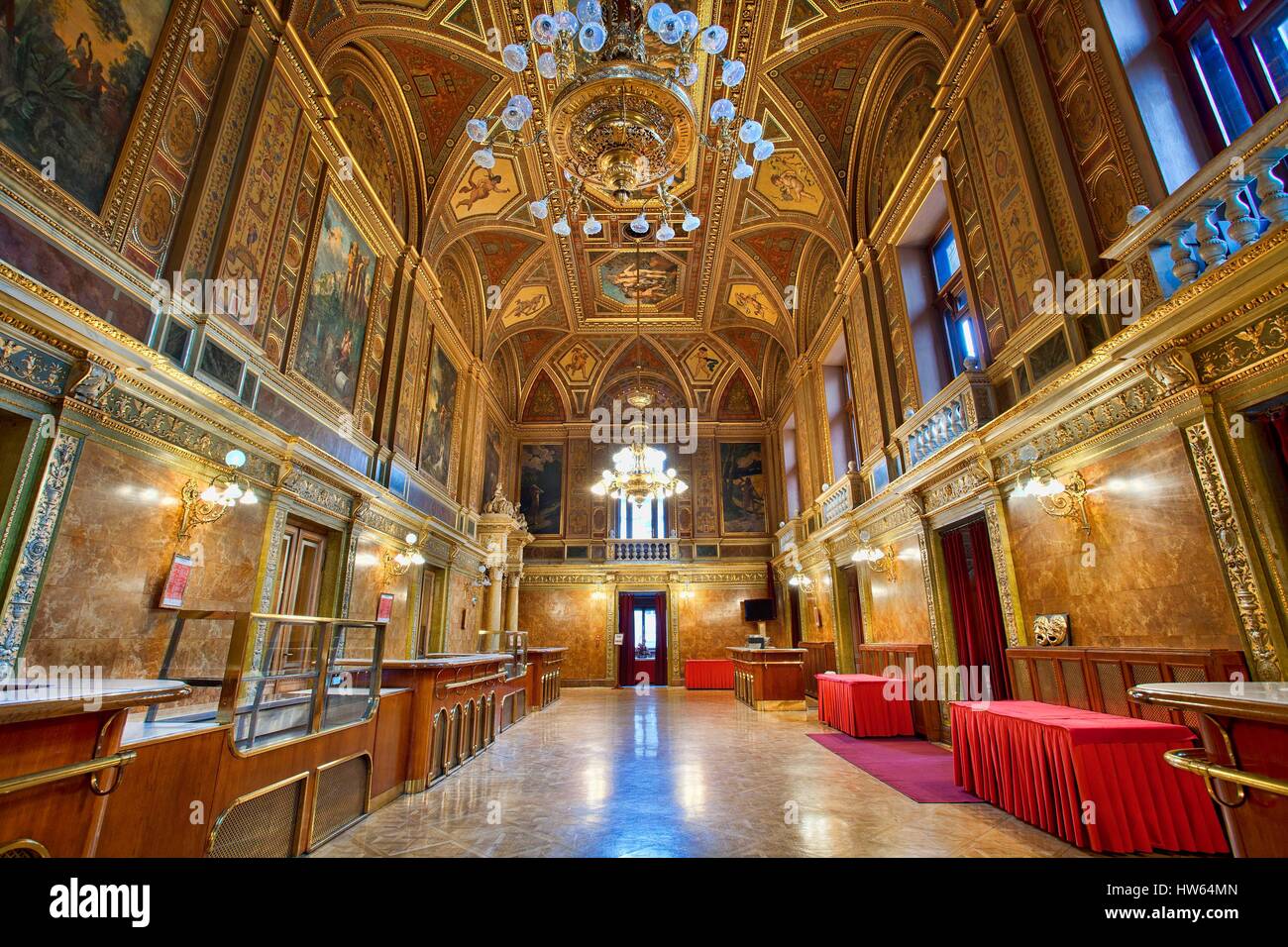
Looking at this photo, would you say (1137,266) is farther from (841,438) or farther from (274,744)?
(841,438)

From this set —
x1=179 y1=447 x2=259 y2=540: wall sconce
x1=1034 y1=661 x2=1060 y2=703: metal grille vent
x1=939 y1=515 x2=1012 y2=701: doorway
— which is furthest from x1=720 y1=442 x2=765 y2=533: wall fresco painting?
x1=179 y1=447 x2=259 y2=540: wall sconce

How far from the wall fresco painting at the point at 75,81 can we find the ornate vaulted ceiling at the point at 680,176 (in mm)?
2554

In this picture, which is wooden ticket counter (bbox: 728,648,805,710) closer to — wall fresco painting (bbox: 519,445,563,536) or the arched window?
the arched window

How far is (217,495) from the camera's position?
16.8ft

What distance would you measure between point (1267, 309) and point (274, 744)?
6.26 metres

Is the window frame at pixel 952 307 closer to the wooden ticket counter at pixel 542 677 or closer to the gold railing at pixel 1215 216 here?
the gold railing at pixel 1215 216

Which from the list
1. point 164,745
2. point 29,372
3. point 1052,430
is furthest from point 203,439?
point 1052,430

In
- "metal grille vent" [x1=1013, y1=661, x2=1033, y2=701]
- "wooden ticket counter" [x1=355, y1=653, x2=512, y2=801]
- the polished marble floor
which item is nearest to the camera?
the polished marble floor

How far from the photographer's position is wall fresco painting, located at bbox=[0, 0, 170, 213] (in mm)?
3795

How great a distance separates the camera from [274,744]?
10.1ft

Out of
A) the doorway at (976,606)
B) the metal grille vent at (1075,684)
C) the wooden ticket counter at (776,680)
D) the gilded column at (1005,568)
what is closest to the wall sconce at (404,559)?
the wooden ticket counter at (776,680)

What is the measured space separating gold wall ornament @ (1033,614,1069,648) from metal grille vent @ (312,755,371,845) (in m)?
5.87

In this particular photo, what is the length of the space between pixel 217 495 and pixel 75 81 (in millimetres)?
3300
